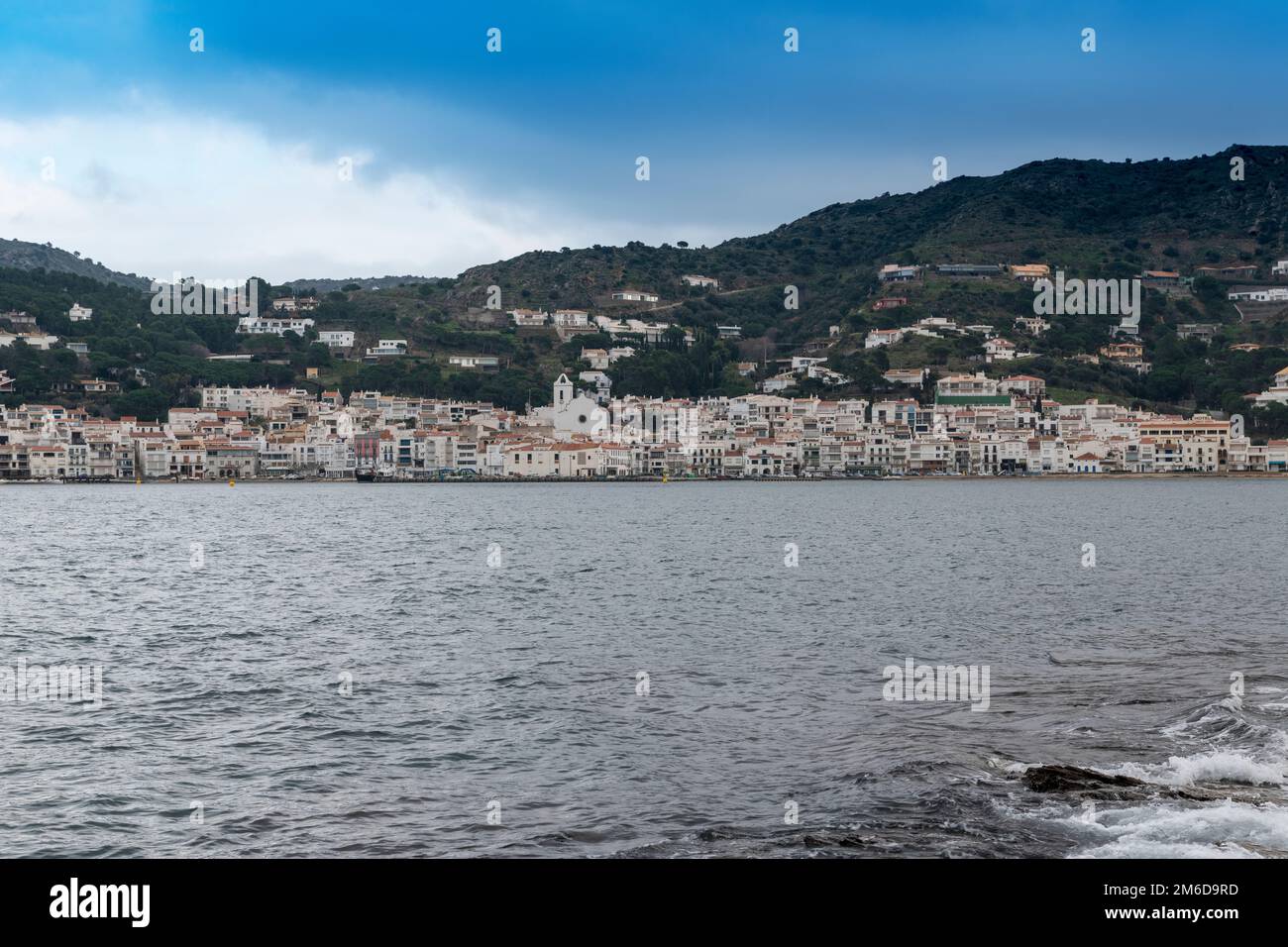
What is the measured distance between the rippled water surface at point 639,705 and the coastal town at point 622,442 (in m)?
87.8

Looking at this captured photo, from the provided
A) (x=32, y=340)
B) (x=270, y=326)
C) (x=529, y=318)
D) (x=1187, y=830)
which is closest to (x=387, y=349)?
(x=270, y=326)

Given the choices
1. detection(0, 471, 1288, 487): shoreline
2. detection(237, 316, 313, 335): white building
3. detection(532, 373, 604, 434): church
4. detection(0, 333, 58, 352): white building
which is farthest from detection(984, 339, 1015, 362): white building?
detection(0, 333, 58, 352): white building

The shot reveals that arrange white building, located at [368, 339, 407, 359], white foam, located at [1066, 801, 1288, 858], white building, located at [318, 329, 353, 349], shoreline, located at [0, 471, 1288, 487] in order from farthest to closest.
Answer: white building, located at [318, 329, 353, 349]
white building, located at [368, 339, 407, 359]
shoreline, located at [0, 471, 1288, 487]
white foam, located at [1066, 801, 1288, 858]

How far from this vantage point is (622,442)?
5487 inches

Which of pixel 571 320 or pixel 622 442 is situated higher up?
pixel 571 320

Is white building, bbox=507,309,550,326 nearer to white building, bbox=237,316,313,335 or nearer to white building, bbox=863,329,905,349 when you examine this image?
white building, bbox=237,316,313,335

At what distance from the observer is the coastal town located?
424ft

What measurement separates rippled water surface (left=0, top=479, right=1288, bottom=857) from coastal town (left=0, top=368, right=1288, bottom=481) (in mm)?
87846

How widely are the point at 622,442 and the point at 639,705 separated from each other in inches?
4814

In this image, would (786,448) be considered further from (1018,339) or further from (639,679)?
(639,679)

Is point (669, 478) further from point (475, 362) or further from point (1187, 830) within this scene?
point (1187, 830)

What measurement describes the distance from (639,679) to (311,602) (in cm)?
1417

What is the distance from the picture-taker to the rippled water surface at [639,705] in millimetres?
11445
